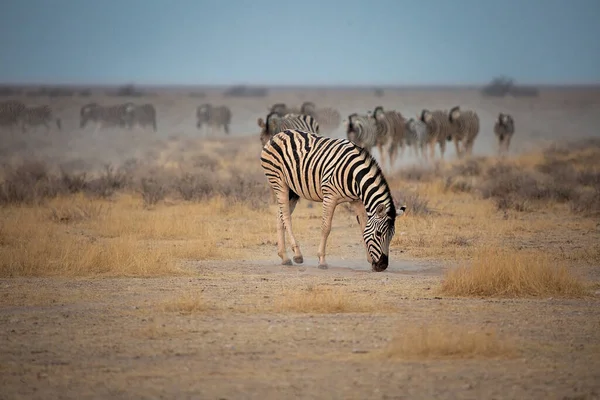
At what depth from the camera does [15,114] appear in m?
37.2

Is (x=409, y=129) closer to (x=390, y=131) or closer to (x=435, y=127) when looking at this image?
(x=435, y=127)

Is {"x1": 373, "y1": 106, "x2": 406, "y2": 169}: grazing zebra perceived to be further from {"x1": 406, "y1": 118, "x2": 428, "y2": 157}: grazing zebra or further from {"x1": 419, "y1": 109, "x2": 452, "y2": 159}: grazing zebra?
{"x1": 419, "y1": 109, "x2": 452, "y2": 159}: grazing zebra

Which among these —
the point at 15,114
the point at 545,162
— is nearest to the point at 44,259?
the point at 545,162

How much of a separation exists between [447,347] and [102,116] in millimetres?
43866

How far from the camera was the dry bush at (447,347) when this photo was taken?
7.85 meters

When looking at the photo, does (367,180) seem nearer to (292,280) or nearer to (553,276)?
(292,280)

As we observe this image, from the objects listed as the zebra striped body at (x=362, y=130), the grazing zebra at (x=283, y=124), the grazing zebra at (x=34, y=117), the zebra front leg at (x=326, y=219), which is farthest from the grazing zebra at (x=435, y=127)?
the zebra front leg at (x=326, y=219)

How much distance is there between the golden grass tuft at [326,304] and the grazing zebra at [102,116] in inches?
1597

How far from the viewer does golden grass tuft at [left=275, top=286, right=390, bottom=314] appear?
376 inches

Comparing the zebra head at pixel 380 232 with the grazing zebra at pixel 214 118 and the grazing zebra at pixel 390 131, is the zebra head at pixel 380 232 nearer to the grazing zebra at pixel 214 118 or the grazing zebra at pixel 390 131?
the grazing zebra at pixel 390 131

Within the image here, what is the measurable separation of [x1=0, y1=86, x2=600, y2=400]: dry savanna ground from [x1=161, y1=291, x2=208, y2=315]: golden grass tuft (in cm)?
2

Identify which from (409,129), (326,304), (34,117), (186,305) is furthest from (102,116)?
(326,304)

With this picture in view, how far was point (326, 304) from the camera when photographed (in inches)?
376

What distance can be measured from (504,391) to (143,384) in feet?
8.19
